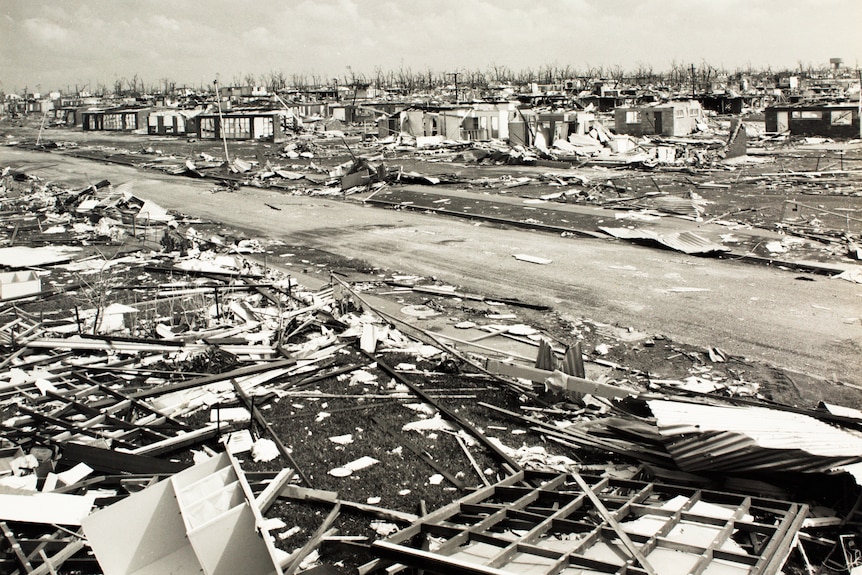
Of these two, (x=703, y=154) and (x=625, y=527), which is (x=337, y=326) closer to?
(x=625, y=527)

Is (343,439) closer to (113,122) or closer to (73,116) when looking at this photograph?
(113,122)

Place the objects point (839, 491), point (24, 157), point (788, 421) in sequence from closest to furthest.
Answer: point (839, 491) < point (788, 421) < point (24, 157)

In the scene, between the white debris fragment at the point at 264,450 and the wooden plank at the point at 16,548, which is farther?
the white debris fragment at the point at 264,450

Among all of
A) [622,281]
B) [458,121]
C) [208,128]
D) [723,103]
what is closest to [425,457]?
[622,281]

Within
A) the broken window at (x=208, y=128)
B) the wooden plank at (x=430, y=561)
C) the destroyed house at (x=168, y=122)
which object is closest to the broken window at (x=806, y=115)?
the broken window at (x=208, y=128)

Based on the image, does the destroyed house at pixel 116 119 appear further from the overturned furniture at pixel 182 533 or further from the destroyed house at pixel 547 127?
the overturned furniture at pixel 182 533

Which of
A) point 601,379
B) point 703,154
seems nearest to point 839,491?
point 601,379
